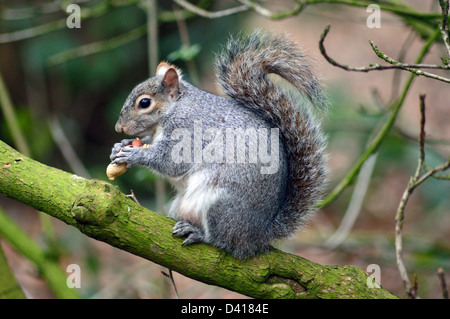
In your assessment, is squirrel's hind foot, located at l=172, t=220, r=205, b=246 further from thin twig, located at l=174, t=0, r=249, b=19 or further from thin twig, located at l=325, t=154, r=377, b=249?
thin twig, located at l=325, t=154, r=377, b=249

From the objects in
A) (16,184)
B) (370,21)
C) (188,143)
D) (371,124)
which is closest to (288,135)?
(188,143)

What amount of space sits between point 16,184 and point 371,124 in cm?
244

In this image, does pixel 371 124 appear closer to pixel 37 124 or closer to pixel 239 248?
pixel 239 248

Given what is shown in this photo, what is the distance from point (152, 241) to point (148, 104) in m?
0.67

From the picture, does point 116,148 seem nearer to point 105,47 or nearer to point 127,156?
point 127,156

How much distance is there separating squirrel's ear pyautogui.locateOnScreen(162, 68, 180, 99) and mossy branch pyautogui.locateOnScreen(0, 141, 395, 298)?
2.01 feet

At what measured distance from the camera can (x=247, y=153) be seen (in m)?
1.77

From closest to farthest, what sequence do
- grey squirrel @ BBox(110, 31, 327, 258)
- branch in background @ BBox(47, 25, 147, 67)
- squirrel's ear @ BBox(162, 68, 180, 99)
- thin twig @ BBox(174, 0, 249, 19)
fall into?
grey squirrel @ BBox(110, 31, 327, 258)
squirrel's ear @ BBox(162, 68, 180, 99)
thin twig @ BBox(174, 0, 249, 19)
branch in background @ BBox(47, 25, 147, 67)

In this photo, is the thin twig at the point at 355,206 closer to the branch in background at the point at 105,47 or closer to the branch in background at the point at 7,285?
the branch in background at the point at 105,47

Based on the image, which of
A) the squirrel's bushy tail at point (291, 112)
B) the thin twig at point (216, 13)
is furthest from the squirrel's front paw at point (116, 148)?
the thin twig at point (216, 13)

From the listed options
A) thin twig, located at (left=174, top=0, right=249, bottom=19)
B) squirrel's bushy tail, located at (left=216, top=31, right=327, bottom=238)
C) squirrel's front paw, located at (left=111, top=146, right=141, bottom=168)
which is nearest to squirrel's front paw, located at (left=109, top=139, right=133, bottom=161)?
squirrel's front paw, located at (left=111, top=146, right=141, bottom=168)

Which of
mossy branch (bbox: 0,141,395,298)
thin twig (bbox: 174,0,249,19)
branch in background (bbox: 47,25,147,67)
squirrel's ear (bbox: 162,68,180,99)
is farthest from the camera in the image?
branch in background (bbox: 47,25,147,67)

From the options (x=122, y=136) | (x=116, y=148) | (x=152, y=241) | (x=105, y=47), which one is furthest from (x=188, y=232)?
(x=122, y=136)

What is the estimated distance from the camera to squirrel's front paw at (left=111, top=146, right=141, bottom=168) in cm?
182
